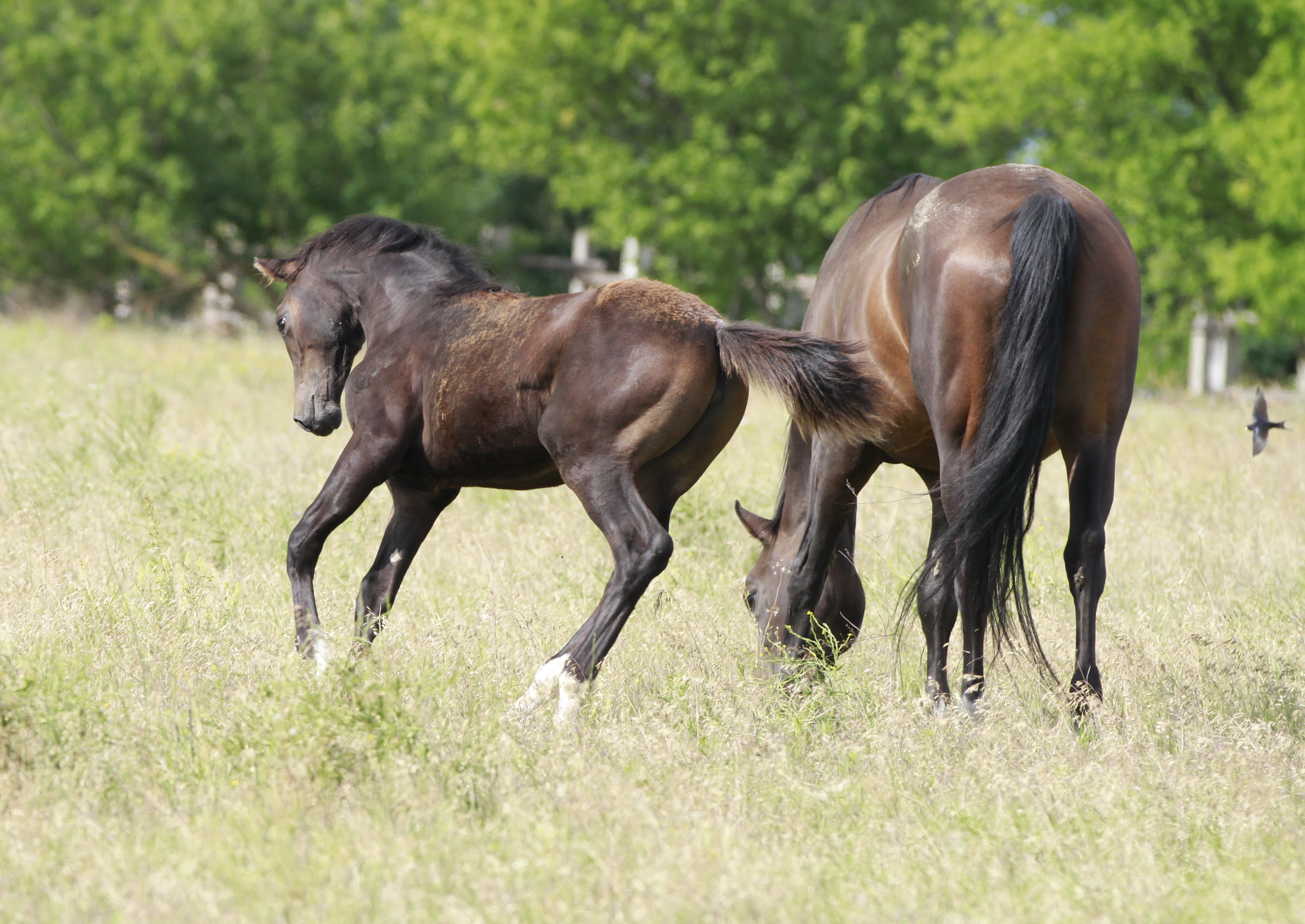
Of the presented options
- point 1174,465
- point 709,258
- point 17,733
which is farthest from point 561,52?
point 17,733

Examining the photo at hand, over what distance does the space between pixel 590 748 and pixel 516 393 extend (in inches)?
52.1

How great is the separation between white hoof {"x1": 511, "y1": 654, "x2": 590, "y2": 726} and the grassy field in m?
0.10

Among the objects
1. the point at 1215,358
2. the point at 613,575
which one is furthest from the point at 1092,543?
the point at 1215,358

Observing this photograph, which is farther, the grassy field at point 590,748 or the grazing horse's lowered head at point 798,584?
the grazing horse's lowered head at point 798,584

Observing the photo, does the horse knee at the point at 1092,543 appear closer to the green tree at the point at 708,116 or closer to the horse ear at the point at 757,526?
the horse ear at the point at 757,526

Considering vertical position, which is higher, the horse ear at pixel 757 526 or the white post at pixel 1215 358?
the horse ear at pixel 757 526

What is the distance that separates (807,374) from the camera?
4.12m

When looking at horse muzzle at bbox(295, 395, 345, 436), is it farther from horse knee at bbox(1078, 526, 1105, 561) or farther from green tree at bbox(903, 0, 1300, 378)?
green tree at bbox(903, 0, 1300, 378)

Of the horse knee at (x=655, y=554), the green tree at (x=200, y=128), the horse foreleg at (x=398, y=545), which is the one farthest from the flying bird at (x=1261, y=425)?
the green tree at (x=200, y=128)

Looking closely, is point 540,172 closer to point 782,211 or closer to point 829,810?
point 782,211

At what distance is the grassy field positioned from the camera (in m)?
2.71

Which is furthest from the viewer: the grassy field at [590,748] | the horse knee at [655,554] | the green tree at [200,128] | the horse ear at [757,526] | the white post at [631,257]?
the white post at [631,257]

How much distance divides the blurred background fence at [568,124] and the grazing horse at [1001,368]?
14930 millimetres

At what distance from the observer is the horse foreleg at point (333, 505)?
4.52 metres
